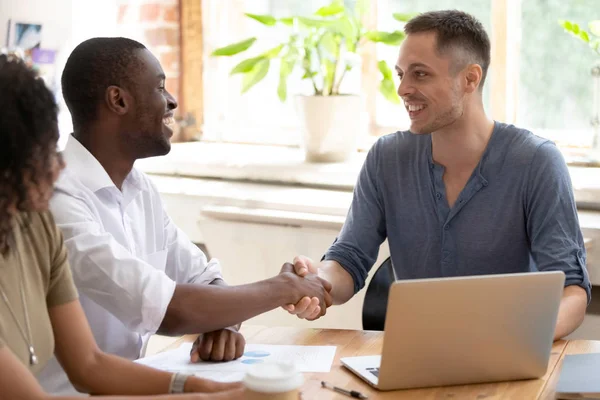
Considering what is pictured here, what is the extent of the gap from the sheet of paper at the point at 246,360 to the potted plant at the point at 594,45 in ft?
5.22

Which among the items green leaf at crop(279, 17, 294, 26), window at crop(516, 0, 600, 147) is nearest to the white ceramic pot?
green leaf at crop(279, 17, 294, 26)

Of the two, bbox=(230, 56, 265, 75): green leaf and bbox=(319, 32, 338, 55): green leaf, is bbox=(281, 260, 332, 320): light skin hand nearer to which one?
bbox=(319, 32, 338, 55): green leaf

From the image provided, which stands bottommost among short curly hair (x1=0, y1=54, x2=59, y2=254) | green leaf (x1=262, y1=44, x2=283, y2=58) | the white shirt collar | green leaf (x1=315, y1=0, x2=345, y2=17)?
the white shirt collar

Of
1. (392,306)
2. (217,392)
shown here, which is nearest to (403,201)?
(392,306)

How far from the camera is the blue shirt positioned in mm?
2221

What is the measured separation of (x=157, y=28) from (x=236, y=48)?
444 mm

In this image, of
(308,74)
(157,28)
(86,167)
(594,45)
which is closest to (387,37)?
(308,74)

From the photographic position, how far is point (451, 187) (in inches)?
92.7

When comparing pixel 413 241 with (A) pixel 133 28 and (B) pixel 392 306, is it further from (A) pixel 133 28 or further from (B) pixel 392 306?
(A) pixel 133 28

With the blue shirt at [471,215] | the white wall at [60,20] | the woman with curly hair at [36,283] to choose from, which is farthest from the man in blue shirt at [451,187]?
the white wall at [60,20]

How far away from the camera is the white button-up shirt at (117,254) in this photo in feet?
6.12

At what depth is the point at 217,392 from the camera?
58.0 inches

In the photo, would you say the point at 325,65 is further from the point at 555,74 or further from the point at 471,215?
the point at 471,215

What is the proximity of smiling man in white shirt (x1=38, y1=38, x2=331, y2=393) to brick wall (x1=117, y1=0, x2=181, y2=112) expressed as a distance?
60.1 inches
